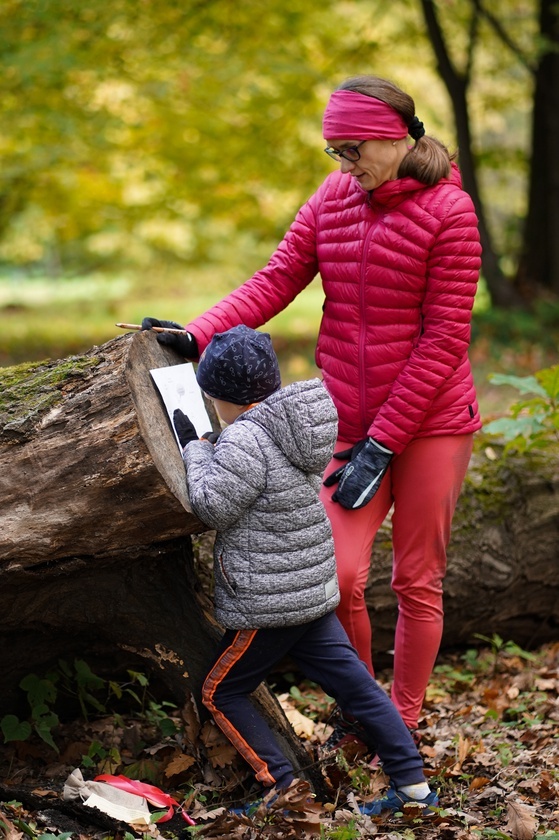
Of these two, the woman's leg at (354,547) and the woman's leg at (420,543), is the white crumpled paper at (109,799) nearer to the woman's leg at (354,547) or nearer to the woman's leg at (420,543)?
the woman's leg at (354,547)

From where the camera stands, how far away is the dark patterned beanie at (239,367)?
284 centimetres

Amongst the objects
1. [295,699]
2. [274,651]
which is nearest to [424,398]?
A: [274,651]

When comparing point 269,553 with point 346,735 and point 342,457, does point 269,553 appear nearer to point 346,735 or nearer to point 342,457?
point 342,457

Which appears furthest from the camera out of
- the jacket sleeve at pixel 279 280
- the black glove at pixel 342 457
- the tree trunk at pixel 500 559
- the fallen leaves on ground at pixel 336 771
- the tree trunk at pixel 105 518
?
the tree trunk at pixel 500 559

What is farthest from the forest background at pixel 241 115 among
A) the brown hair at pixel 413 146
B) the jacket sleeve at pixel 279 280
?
the brown hair at pixel 413 146

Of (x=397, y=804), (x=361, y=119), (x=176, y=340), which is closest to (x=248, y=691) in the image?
(x=397, y=804)

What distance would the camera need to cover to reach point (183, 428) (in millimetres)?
3082

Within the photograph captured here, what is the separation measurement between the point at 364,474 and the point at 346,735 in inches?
43.9

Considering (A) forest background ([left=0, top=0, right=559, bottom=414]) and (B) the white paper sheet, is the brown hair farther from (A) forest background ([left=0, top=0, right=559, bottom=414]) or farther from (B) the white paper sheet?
(A) forest background ([left=0, top=0, right=559, bottom=414])

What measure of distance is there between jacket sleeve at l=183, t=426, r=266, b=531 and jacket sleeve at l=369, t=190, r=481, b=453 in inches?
24.5

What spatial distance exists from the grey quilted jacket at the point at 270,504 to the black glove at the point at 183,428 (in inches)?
3.0

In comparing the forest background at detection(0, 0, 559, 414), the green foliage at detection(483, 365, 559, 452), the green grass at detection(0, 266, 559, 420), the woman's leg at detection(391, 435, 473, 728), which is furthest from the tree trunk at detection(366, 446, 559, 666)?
the forest background at detection(0, 0, 559, 414)

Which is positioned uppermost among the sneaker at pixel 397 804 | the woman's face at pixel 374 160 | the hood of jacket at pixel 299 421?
the woman's face at pixel 374 160

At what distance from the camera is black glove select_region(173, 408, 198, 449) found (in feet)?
10.0
